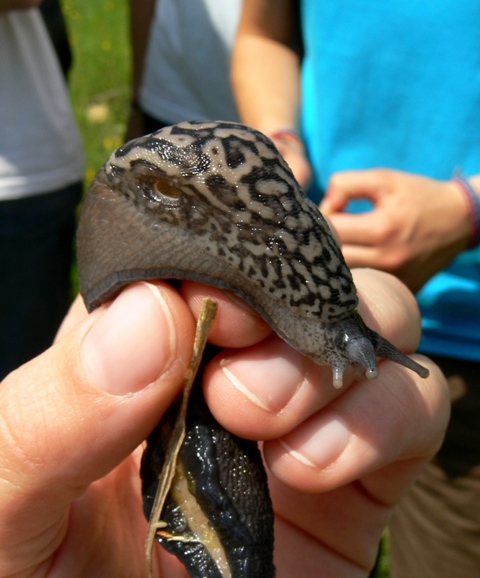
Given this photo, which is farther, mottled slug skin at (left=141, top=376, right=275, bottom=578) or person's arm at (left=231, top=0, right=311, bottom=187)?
person's arm at (left=231, top=0, right=311, bottom=187)

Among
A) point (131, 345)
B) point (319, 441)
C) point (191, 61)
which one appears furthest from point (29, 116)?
point (319, 441)

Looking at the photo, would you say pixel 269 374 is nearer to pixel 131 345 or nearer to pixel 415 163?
pixel 131 345

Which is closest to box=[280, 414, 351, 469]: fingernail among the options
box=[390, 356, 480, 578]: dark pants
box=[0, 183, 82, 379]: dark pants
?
box=[390, 356, 480, 578]: dark pants

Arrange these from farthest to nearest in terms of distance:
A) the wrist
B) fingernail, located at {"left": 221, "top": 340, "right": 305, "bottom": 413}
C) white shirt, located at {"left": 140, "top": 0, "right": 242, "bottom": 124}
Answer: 1. white shirt, located at {"left": 140, "top": 0, "right": 242, "bottom": 124}
2. the wrist
3. fingernail, located at {"left": 221, "top": 340, "right": 305, "bottom": 413}

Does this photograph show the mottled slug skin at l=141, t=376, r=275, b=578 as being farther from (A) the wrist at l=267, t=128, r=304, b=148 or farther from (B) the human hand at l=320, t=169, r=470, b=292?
(A) the wrist at l=267, t=128, r=304, b=148

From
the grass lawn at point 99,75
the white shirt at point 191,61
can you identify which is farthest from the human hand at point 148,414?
the grass lawn at point 99,75

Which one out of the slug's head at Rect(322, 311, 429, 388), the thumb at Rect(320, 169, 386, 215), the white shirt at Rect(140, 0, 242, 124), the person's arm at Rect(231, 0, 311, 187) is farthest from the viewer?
the white shirt at Rect(140, 0, 242, 124)
